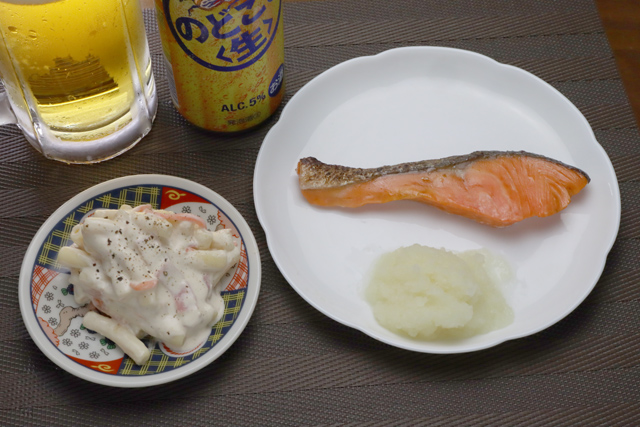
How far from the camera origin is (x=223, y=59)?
1.30m

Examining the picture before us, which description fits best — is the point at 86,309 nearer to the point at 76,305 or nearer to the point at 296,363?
the point at 76,305

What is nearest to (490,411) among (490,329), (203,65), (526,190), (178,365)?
(490,329)

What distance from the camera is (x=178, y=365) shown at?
1.16 m

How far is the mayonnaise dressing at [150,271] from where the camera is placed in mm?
1140

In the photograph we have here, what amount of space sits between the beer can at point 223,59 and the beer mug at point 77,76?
8 centimetres

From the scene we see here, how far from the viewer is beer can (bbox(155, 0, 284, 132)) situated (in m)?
1.21

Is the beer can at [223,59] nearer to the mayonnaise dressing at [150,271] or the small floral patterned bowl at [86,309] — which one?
the small floral patterned bowl at [86,309]

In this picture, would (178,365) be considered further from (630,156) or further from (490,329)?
(630,156)

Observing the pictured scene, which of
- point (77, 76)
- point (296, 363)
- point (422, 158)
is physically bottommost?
point (296, 363)

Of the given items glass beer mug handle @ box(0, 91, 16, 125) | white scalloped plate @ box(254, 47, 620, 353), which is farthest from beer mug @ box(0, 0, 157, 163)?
white scalloped plate @ box(254, 47, 620, 353)

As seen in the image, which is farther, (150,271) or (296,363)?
(296,363)

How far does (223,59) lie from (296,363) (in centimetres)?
60

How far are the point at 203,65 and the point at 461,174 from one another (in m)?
0.57

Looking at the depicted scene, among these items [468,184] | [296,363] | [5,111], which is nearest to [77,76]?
[5,111]
